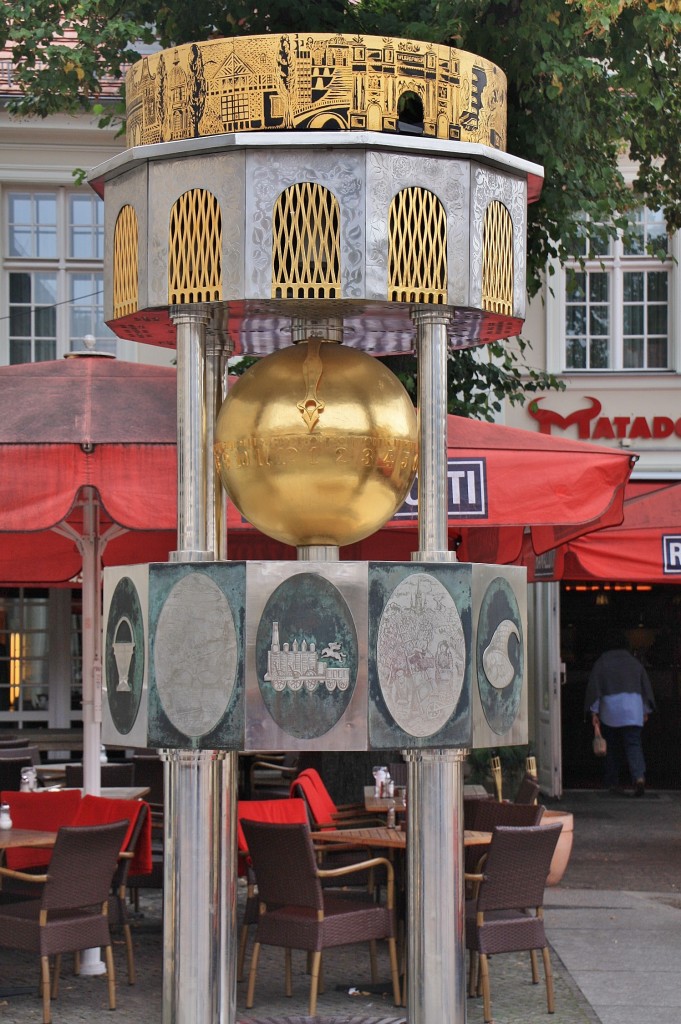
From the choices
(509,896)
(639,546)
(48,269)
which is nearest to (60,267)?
(48,269)

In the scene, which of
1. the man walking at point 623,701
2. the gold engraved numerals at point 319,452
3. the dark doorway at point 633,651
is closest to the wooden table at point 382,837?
the gold engraved numerals at point 319,452

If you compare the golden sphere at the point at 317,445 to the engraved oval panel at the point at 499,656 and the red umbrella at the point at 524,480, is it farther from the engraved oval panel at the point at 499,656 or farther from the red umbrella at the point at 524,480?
the red umbrella at the point at 524,480

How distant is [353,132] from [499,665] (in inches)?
61.6

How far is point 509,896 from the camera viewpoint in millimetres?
7625

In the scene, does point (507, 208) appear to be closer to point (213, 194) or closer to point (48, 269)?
point (213, 194)

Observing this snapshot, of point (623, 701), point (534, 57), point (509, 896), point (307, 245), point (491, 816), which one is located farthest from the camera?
point (623, 701)

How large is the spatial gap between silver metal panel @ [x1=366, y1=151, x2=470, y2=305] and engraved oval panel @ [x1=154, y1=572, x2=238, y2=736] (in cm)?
96

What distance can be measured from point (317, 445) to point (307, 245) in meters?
0.56

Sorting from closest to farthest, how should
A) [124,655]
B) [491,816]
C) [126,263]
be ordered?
[124,655], [126,263], [491,816]

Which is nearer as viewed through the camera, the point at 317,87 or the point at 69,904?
A: the point at 317,87

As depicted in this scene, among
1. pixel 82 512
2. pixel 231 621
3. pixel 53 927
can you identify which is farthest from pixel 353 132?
pixel 82 512

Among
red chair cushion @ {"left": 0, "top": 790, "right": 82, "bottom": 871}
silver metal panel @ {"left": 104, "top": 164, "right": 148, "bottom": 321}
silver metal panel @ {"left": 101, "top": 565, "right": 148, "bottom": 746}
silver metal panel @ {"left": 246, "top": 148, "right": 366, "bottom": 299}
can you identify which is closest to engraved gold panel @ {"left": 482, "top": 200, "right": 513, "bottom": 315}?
silver metal panel @ {"left": 246, "top": 148, "right": 366, "bottom": 299}

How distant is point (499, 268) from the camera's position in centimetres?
464

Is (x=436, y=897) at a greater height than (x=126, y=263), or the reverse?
(x=126, y=263)
